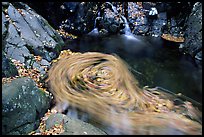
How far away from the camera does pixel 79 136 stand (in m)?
6.34

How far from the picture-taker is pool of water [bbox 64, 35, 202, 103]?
9.73m

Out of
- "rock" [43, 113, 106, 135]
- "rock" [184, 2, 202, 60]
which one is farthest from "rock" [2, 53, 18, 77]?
"rock" [184, 2, 202, 60]

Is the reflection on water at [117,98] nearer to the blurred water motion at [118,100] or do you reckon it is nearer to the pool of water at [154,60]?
the blurred water motion at [118,100]

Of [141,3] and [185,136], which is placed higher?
[141,3]

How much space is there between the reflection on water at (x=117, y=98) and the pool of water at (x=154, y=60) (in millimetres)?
135

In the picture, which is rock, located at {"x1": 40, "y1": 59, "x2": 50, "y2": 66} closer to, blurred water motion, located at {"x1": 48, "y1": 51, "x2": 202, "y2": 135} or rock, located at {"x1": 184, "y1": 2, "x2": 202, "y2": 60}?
blurred water motion, located at {"x1": 48, "y1": 51, "x2": 202, "y2": 135}

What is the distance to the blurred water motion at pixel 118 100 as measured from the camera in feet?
23.7

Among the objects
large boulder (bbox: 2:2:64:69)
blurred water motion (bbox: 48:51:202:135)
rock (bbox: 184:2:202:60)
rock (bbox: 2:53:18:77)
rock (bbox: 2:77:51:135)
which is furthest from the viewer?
rock (bbox: 184:2:202:60)

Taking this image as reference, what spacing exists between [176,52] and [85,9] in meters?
5.70

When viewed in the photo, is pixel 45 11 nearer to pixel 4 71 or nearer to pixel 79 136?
pixel 4 71

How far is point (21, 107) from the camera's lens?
633cm

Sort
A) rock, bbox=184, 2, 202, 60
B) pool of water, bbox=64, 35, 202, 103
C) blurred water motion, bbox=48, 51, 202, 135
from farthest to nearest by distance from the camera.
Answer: rock, bbox=184, 2, 202, 60, pool of water, bbox=64, 35, 202, 103, blurred water motion, bbox=48, 51, 202, 135

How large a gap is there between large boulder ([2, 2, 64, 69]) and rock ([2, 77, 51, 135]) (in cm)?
301

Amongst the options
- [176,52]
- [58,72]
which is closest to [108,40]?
[176,52]
